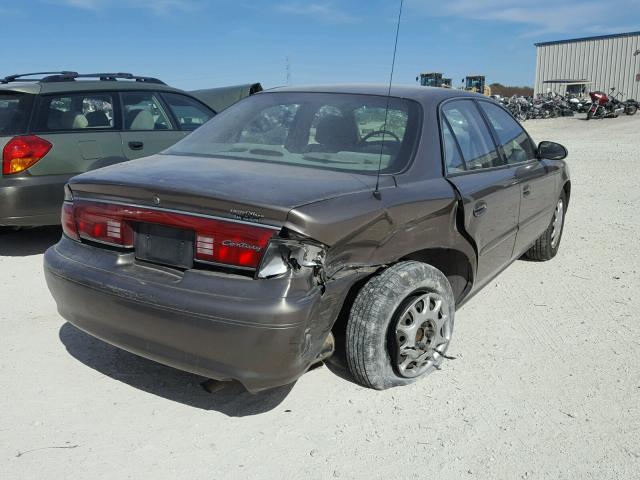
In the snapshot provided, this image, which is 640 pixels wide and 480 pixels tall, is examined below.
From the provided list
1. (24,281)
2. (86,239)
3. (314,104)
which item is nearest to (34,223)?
(24,281)

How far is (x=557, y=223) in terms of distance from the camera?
552 cm

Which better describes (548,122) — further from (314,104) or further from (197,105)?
(314,104)

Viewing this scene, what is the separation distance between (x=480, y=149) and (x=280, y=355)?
2.12 m

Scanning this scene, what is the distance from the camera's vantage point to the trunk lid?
2.43 m

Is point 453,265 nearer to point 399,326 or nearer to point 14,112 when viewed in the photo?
point 399,326

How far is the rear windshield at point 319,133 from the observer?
10.3 feet

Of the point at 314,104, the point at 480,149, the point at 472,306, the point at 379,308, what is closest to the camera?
the point at 379,308

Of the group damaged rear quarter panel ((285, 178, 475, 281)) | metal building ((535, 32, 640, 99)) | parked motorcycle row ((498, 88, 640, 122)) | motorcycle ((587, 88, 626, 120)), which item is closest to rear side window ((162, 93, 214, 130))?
damaged rear quarter panel ((285, 178, 475, 281))

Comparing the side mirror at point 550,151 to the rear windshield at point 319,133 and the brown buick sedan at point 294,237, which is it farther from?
the rear windshield at point 319,133

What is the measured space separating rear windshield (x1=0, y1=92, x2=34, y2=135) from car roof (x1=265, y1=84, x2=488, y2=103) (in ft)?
8.84

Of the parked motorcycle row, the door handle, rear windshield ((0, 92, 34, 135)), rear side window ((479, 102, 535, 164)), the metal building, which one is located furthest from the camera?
the metal building

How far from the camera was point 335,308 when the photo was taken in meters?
2.60

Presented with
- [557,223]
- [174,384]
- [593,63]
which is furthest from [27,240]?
[593,63]

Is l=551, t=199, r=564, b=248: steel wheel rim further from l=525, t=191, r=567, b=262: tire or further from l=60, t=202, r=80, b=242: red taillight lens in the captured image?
l=60, t=202, r=80, b=242: red taillight lens
